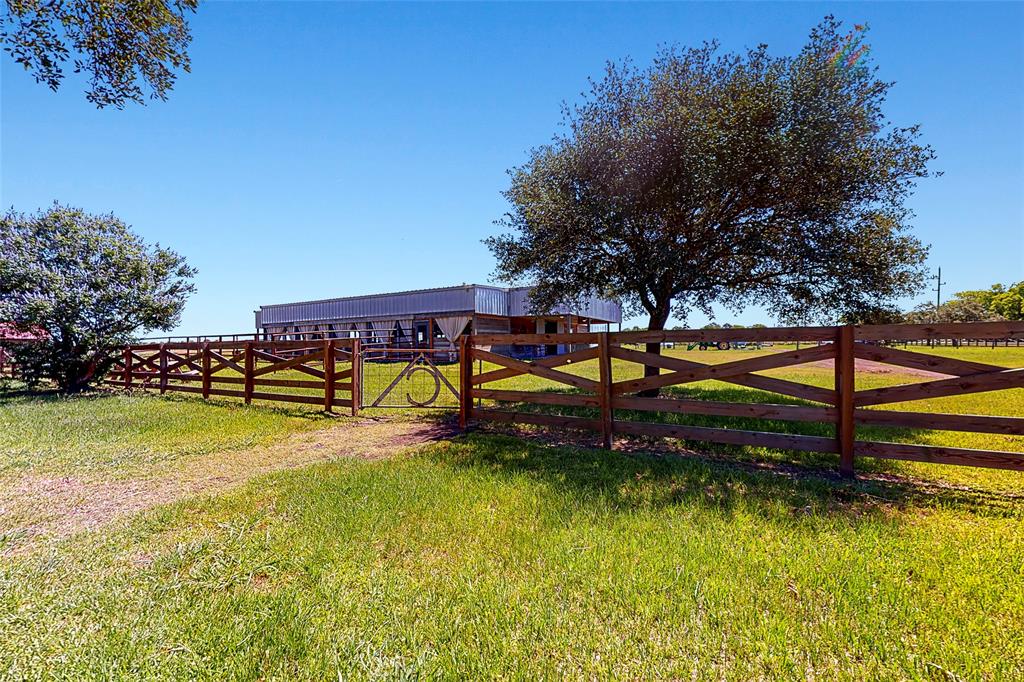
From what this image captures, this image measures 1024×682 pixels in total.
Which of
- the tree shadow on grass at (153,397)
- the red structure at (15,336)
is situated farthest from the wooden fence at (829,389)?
the red structure at (15,336)

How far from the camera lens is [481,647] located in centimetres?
235

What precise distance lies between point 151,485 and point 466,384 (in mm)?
4618

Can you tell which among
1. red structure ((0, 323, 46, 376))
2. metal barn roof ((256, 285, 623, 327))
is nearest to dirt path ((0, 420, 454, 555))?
red structure ((0, 323, 46, 376))

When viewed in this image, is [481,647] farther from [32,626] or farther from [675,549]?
[32,626]

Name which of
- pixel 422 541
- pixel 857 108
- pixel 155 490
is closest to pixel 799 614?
pixel 422 541

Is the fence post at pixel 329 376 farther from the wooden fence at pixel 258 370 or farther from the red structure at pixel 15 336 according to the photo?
the red structure at pixel 15 336

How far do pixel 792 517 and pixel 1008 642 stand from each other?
5.18ft

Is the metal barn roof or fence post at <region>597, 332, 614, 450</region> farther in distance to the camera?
the metal barn roof

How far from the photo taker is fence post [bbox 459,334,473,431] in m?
8.19

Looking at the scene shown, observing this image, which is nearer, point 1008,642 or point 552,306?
point 1008,642

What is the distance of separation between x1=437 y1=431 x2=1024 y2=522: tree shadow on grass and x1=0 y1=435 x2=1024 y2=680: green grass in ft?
0.13

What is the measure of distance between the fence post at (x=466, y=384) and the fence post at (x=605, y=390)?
2567 millimetres

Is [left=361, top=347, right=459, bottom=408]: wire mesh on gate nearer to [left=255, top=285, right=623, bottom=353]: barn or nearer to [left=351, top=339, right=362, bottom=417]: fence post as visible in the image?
[left=351, top=339, right=362, bottom=417]: fence post

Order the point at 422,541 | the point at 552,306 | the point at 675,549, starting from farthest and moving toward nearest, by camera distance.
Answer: the point at 552,306 → the point at 422,541 → the point at 675,549
